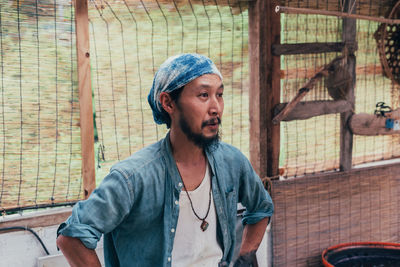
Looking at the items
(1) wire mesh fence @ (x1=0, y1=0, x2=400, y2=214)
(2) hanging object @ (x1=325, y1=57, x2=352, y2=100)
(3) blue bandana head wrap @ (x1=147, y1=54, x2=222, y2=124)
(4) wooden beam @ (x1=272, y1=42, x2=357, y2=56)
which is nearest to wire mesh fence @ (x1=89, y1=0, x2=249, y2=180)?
(1) wire mesh fence @ (x1=0, y1=0, x2=400, y2=214)

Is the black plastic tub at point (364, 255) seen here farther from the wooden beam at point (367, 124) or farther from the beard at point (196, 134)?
the beard at point (196, 134)

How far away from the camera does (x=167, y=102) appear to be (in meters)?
2.20

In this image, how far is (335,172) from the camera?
15.2ft

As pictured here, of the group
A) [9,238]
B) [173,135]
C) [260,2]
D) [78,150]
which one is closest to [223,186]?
[173,135]

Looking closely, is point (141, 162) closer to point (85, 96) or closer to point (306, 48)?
point (85, 96)

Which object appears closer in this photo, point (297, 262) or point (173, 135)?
point (173, 135)

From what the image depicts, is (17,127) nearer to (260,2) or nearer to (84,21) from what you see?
(84,21)

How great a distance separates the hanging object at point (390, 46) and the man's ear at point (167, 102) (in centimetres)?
328

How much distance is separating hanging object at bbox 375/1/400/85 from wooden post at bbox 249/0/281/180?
50.5 inches

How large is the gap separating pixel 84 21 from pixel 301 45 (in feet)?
6.72

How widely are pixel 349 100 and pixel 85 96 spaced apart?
2709 millimetres

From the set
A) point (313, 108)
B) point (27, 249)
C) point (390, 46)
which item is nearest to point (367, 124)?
point (313, 108)

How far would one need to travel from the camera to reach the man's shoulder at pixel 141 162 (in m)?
2.02

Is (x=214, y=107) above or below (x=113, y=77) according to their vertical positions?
below
